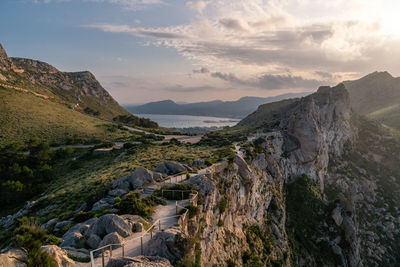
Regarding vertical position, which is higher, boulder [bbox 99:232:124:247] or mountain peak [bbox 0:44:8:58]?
mountain peak [bbox 0:44:8:58]

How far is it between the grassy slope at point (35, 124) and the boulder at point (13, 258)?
62444 millimetres

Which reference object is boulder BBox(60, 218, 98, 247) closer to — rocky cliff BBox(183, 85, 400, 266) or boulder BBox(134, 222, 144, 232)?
boulder BBox(134, 222, 144, 232)

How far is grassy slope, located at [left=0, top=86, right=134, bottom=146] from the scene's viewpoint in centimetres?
6148

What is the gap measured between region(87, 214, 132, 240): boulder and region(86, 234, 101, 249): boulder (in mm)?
487

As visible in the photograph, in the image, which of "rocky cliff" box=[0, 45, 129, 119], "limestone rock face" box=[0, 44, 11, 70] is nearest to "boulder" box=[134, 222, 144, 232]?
"rocky cliff" box=[0, 45, 129, 119]

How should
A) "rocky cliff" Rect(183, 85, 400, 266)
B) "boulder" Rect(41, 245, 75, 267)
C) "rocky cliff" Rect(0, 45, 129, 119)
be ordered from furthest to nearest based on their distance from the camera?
"rocky cliff" Rect(0, 45, 129, 119) → "rocky cliff" Rect(183, 85, 400, 266) → "boulder" Rect(41, 245, 75, 267)

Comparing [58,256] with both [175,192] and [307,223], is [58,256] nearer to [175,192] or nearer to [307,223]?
[175,192]

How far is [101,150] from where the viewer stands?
164 ft

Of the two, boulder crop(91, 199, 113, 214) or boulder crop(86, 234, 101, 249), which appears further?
boulder crop(91, 199, 113, 214)

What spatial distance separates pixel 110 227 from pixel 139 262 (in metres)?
4.34

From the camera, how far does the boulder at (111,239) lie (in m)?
11.2

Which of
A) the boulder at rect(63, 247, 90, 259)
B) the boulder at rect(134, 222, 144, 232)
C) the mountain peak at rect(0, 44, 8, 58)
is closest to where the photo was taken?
the boulder at rect(63, 247, 90, 259)

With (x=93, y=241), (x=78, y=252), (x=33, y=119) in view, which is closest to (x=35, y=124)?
(x=33, y=119)

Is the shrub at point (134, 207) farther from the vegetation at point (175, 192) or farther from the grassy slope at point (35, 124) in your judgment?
the grassy slope at point (35, 124)
